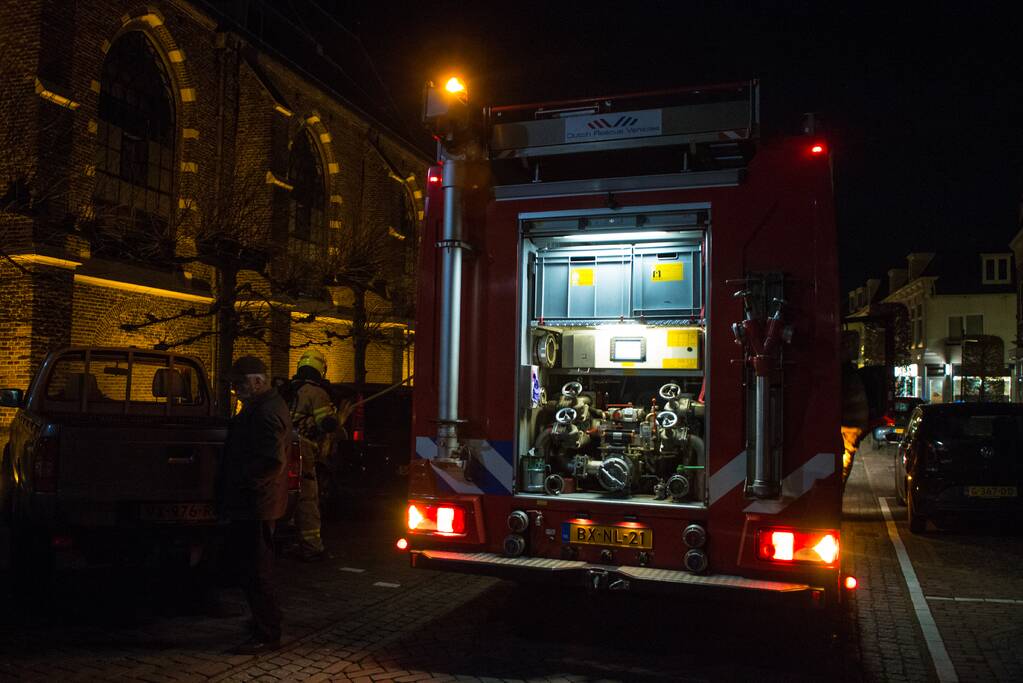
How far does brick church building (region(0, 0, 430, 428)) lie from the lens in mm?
15336

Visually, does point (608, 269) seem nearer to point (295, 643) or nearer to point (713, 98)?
point (713, 98)

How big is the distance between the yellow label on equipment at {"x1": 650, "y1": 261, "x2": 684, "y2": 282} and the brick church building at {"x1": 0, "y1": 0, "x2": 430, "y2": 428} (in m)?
9.24

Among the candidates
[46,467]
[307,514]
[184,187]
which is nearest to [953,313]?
[184,187]

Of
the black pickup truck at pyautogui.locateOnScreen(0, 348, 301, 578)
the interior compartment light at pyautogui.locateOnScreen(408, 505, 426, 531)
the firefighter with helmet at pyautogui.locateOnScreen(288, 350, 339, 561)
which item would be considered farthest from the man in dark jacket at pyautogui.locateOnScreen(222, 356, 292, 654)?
the firefighter with helmet at pyautogui.locateOnScreen(288, 350, 339, 561)

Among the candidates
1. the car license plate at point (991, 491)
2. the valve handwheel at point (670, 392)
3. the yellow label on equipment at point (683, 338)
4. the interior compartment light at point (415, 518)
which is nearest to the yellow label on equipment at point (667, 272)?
the yellow label on equipment at point (683, 338)

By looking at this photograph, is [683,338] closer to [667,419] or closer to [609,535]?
[667,419]

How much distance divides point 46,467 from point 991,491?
9515mm

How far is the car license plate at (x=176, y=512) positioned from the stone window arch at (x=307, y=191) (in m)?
18.4

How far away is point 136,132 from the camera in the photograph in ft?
61.5

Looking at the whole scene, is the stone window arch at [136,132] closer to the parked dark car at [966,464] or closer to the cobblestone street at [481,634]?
the cobblestone street at [481,634]

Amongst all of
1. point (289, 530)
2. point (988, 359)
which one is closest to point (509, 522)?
point (289, 530)

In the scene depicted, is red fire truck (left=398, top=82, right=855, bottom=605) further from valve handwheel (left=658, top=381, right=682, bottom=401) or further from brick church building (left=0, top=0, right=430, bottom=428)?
brick church building (left=0, top=0, right=430, bottom=428)

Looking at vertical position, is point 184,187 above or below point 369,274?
above

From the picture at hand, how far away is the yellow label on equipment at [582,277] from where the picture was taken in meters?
5.96
